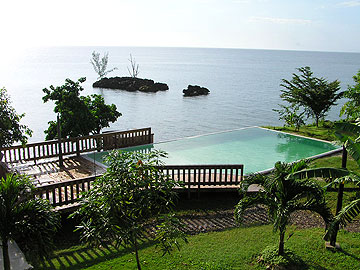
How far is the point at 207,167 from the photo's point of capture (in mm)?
10094

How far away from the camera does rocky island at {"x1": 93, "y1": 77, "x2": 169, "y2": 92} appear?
6155cm

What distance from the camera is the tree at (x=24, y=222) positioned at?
5039mm

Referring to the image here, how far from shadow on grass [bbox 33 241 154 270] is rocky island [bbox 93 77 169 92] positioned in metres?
54.0

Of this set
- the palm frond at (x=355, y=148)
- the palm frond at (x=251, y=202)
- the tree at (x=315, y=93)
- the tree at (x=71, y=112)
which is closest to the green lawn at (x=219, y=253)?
the palm frond at (x=251, y=202)

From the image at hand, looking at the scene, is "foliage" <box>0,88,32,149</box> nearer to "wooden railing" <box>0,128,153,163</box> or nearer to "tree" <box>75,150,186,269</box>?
"wooden railing" <box>0,128,153,163</box>

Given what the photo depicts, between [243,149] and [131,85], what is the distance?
165ft

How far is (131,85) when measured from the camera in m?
63.6

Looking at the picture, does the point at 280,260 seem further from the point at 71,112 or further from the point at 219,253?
the point at 71,112

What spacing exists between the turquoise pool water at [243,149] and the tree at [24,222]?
7.48 meters

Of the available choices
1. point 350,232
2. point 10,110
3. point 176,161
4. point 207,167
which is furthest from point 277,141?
point 10,110

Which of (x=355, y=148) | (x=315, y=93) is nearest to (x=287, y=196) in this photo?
(x=355, y=148)

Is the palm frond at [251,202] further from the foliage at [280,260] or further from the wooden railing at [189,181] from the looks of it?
the wooden railing at [189,181]

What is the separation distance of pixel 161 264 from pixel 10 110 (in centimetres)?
576

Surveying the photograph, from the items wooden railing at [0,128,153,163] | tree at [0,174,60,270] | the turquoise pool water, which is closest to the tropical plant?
tree at [0,174,60,270]
